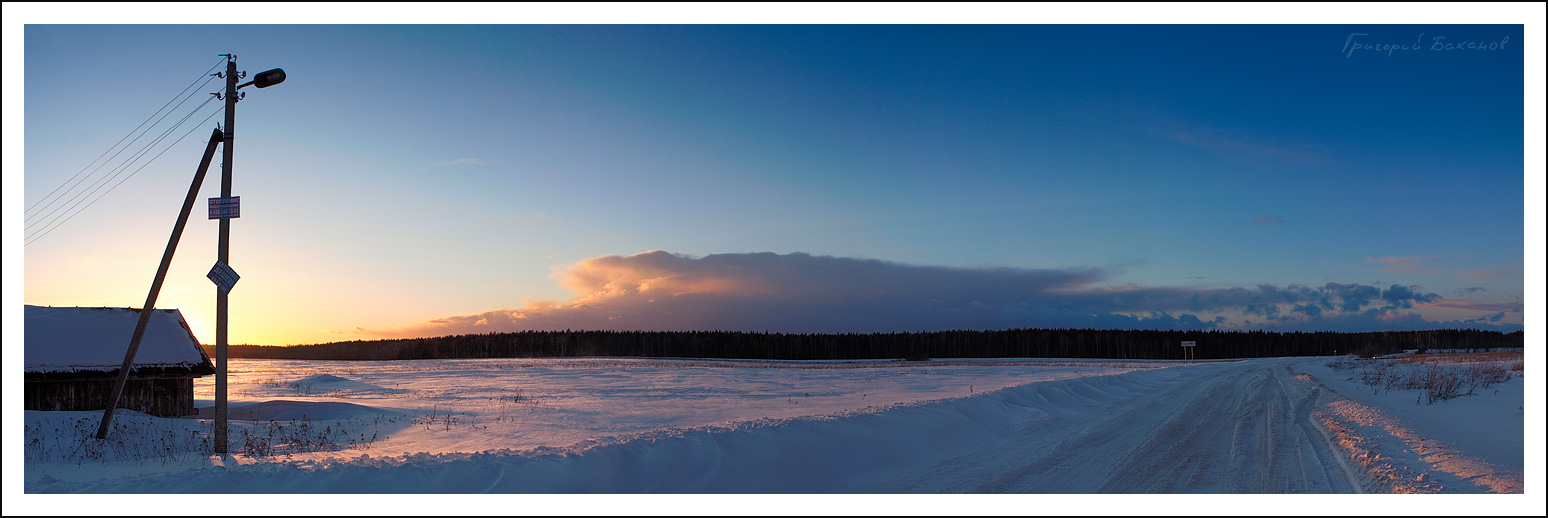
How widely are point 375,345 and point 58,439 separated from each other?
137 meters

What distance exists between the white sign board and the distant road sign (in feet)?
2.42

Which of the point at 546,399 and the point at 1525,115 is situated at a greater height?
the point at 1525,115

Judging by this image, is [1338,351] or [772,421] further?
[1338,351]

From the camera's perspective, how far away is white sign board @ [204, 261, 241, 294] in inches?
455

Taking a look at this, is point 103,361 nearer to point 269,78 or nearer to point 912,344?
point 269,78

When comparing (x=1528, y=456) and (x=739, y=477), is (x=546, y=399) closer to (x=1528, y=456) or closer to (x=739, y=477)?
(x=739, y=477)

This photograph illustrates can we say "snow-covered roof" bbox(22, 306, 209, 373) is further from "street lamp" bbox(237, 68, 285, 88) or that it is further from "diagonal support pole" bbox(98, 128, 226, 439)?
"street lamp" bbox(237, 68, 285, 88)

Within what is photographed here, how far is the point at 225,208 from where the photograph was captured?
11.8m

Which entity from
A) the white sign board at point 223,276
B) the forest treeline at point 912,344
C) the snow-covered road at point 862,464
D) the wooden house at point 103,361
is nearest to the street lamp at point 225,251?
the white sign board at point 223,276

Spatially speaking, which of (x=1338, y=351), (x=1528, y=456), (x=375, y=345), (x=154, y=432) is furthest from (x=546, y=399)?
(x=1338, y=351)

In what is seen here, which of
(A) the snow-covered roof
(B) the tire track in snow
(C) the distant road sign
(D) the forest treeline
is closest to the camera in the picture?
(B) the tire track in snow

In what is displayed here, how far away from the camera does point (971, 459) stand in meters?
10.8

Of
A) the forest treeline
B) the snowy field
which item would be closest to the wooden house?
the snowy field

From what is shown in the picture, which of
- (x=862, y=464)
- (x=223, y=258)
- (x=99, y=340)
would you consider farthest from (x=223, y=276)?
(x=99, y=340)
